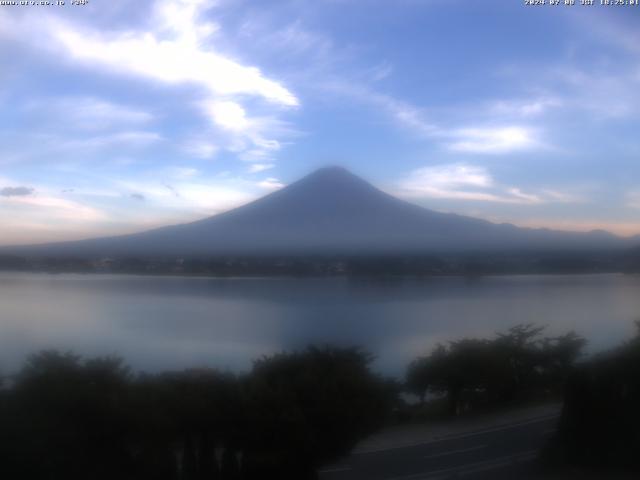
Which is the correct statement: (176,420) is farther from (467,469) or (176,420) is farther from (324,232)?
(324,232)

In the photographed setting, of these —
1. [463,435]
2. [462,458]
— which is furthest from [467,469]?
[463,435]

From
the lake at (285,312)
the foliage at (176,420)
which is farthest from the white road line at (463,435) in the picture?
the lake at (285,312)

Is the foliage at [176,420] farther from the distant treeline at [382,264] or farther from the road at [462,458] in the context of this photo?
the distant treeline at [382,264]

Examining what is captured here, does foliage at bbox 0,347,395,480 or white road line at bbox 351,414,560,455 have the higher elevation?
foliage at bbox 0,347,395,480

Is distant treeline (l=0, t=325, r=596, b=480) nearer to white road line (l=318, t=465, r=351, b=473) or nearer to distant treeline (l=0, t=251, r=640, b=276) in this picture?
white road line (l=318, t=465, r=351, b=473)

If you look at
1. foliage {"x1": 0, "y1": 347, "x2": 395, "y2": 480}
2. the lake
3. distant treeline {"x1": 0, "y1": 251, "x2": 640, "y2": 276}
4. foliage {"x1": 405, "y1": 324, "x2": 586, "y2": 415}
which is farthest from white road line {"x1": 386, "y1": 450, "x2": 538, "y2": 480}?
distant treeline {"x1": 0, "y1": 251, "x2": 640, "y2": 276}

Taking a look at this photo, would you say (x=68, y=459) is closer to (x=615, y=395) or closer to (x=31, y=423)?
(x=31, y=423)
